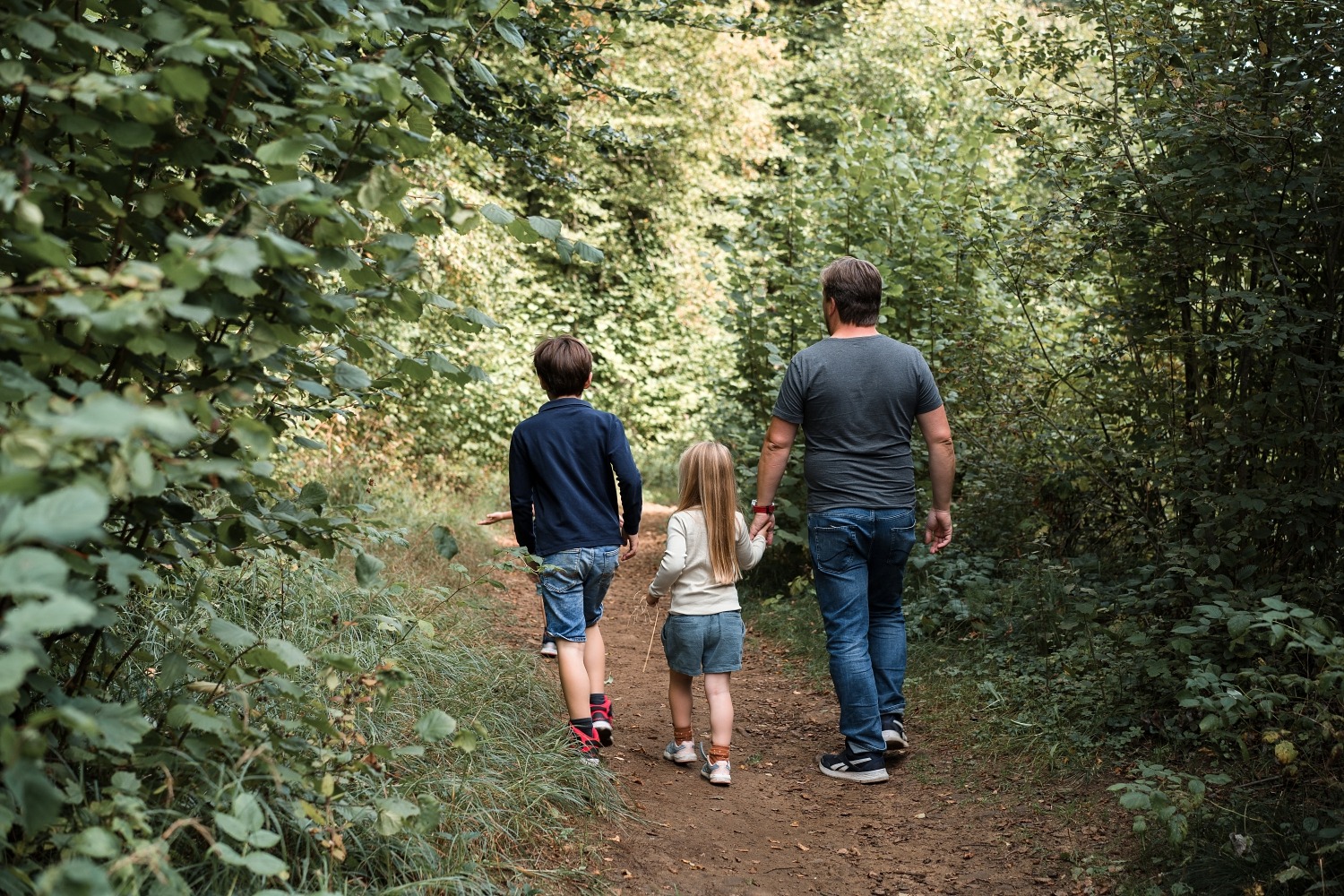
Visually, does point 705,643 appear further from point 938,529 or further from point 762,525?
point 938,529

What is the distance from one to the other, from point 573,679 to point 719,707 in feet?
2.21

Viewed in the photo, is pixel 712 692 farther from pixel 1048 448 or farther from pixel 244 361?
pixel 244 361

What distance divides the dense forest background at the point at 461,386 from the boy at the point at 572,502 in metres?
0.45

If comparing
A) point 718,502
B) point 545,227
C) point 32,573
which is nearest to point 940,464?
point 718,502

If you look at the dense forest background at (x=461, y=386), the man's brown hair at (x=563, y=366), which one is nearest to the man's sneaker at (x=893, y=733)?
the dense forest background at (x=461, y=386)

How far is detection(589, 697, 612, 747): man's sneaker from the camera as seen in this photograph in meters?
4.93

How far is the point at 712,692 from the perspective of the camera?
489cm

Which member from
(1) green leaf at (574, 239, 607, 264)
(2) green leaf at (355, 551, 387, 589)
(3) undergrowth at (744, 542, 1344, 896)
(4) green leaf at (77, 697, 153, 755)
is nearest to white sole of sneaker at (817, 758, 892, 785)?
(3) undergrowth at (744, 542, 1344, 896)

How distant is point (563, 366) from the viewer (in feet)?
16.0

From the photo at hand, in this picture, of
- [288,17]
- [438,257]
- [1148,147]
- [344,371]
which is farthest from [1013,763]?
[438,257]

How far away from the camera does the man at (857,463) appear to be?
189 inches

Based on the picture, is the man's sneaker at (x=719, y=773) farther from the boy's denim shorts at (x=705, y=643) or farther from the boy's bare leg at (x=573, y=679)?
the boy's bare leg at (x=573, y=679)

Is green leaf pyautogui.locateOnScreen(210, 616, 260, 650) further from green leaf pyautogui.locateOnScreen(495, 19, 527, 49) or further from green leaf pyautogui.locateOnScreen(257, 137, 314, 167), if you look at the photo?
green leaf pyautogui.locateOnScreen(495, 19, 527, 49)

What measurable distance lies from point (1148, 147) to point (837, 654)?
276cm
